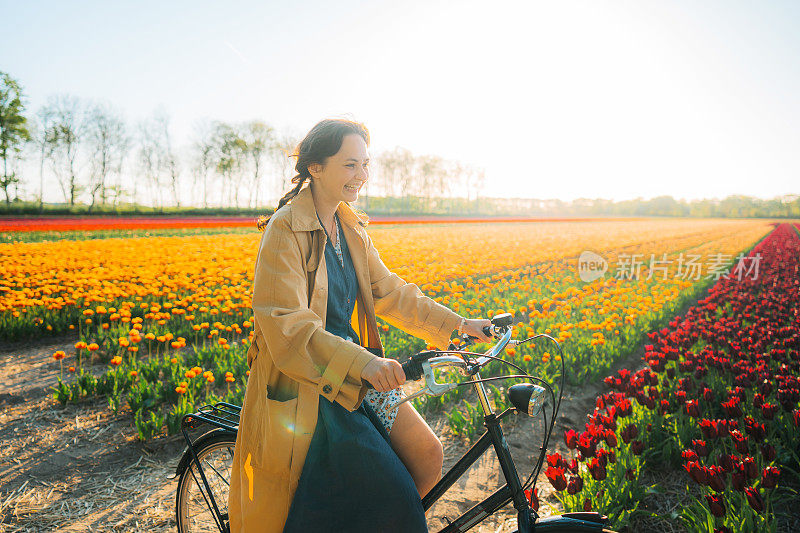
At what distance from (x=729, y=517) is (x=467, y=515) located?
1.36 meters

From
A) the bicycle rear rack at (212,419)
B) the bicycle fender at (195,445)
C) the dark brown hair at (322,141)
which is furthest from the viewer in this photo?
the bicycle fender at (195,445)

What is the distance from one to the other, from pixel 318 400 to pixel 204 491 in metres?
1.26

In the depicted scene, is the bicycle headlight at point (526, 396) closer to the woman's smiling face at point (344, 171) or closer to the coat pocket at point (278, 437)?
the coat pocket at point (278, 437)

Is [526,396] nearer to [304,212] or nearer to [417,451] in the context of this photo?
[417,451]

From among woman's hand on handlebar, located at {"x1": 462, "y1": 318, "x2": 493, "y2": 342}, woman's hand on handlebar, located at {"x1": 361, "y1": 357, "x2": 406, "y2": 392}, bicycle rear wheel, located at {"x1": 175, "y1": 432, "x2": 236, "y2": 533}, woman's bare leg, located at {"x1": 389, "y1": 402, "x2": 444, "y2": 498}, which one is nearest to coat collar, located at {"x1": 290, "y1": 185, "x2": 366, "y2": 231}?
woman's hand on handlebar, located at {"x1": 361, "y1": 357, "x2": 406, "y2": 392}

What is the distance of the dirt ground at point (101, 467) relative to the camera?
108 inches

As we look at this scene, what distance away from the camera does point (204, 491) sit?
2.38 metres

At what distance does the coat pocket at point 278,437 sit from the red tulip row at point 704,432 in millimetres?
1360

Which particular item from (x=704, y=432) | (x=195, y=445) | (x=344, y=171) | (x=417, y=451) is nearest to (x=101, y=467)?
(x=195, y=445)

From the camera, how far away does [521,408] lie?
144 cm

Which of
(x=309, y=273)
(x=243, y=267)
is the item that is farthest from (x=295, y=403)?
(x=243, y=267)

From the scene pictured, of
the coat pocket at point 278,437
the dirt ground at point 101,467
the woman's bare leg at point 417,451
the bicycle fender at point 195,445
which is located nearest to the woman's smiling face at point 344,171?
the coat pocket at point 278,437

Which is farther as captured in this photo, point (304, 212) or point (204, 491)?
point (204, 491)

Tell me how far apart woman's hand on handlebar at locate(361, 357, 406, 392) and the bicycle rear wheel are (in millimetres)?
972
